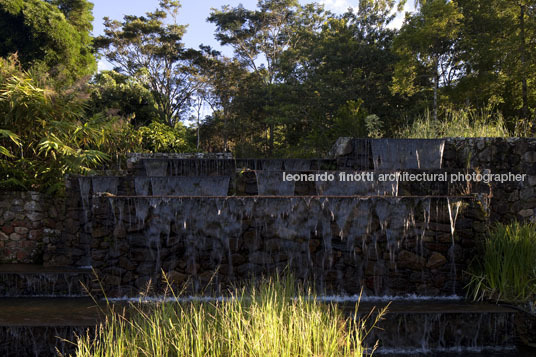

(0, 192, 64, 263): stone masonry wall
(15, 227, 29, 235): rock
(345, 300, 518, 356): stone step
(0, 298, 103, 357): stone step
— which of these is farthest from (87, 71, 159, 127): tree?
(345, 300, 518, 356): stone step

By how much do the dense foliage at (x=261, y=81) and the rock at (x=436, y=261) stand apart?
14.9 ft

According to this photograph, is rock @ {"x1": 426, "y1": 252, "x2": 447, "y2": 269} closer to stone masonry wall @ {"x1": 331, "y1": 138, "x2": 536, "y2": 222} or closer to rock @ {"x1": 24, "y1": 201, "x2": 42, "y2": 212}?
stone masonry wall @ {"x1": 331, "y1": 138, "x2": 536, "y2": 222}

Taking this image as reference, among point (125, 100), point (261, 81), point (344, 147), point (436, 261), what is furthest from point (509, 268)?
point (261, 81)

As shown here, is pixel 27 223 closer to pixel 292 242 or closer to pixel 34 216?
pixel 34 216

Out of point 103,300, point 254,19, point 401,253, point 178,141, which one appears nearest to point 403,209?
point 401,253

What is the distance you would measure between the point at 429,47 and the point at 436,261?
15.2m

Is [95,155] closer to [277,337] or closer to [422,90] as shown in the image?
[277,337]

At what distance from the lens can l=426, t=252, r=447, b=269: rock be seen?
5527 mm

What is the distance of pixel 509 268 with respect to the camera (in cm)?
493

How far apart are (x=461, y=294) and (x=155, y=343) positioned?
4.42 meters

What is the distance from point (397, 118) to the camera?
20.3m

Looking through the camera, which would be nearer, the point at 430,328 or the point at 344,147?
the point at 430,328

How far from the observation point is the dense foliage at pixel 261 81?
28.8ft

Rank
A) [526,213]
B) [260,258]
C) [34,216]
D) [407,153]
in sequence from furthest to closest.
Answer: [407,153], [34,216], [526,213], [260,258]
